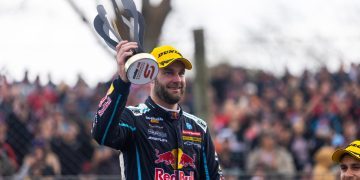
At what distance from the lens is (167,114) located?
6125 millimetres

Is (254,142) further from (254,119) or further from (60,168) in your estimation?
(60,168)

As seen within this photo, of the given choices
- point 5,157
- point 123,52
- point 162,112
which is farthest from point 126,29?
point 5,157

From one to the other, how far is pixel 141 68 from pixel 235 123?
894 centimetres

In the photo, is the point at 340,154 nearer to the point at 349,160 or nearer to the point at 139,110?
the point at 349,160

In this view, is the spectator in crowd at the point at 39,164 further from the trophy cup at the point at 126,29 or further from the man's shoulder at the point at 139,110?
the trophy cup at the point at 126,29

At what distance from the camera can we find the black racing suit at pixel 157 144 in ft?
19.4

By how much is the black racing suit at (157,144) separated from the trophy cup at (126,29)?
1.44 ft

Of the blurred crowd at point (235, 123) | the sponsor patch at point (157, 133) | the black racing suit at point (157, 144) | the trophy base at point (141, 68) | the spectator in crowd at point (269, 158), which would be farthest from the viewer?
the spectator in crowd at point (269, 158)

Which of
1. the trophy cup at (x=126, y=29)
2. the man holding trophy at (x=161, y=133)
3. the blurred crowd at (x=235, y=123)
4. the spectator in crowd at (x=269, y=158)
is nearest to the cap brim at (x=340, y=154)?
the man holding trophy at (x=161, y=133)

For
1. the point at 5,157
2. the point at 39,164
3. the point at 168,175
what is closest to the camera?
the point at 168,175

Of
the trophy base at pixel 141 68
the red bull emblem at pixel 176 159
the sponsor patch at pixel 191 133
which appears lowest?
the red bull emblem at pixel 176 159

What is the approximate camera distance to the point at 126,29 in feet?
18.6

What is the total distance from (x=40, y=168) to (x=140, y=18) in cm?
536

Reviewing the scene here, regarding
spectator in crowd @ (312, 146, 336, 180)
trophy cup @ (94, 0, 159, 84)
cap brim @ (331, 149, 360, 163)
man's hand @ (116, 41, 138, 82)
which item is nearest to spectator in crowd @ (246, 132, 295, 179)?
spectator in crowd @ (312, 146, 336, 180)
